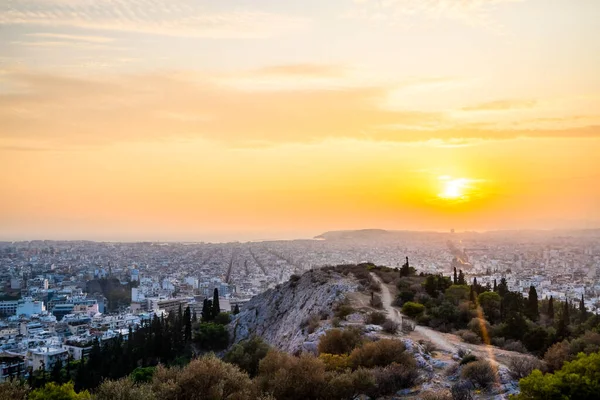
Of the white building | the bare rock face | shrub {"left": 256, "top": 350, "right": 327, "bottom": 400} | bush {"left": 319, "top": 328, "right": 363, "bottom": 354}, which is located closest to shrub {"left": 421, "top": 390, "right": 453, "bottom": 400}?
shrub {"left": 256, "top": 350, "right": 327, "bottom": 400}

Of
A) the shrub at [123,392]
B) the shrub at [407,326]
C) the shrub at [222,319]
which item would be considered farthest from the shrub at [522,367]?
the shrub at [222,319]

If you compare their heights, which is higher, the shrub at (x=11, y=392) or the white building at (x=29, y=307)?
the shrub at (x=11, y=392)

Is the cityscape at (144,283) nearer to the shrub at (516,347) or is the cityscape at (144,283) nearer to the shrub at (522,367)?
the shrub at (516,347)

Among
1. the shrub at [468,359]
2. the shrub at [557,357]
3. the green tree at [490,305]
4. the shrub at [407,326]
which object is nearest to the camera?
the shrub at [557,357]

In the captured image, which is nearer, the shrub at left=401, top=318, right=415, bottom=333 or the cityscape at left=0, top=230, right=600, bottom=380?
the shrub at left=401, top=318, right=415, bottom=333

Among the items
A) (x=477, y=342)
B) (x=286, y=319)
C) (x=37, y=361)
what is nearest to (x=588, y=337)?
(x=477, y=342)

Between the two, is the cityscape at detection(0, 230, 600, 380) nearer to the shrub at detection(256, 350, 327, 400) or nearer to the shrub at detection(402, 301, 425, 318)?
the shrub at detection(402, 301, 425, 318)

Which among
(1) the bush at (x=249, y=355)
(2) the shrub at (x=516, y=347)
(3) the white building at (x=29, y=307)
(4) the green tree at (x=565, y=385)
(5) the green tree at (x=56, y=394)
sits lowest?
(3) the white building at (x=29, y=307)
